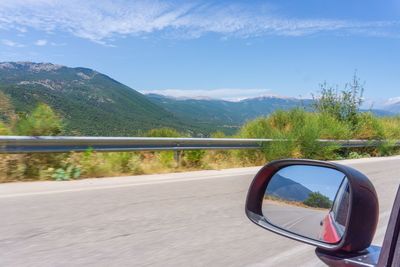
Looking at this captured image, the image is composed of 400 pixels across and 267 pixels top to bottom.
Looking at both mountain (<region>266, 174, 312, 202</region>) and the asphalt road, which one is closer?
mountain (<region>266, 174, 312, 202</region>)

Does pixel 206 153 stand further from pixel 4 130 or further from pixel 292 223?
pixel 292 223

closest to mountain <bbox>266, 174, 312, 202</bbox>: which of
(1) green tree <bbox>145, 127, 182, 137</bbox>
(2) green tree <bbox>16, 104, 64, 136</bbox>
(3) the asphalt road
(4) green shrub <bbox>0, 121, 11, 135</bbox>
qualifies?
(3) the asphalt road

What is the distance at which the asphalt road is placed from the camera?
14.0 ft

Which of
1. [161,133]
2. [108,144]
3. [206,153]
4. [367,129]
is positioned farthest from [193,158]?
[367,129]

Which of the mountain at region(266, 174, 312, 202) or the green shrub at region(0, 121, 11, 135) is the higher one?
the green shrub at region(0, 121, 11, 135)

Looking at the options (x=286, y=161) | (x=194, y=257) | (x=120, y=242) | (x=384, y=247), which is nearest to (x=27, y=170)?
(x=120, y=242)

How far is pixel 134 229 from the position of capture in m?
5.16

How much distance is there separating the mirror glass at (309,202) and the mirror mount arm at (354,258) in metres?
0.06

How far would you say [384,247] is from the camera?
1500 millimetres

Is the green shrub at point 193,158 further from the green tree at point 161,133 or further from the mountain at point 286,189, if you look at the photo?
the mountain at point 286,189

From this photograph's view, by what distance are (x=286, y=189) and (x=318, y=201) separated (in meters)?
0.25

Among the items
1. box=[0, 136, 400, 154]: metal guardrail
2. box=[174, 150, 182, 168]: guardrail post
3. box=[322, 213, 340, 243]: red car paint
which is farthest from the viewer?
box=[174, 150, 182, 168]: guardrail post

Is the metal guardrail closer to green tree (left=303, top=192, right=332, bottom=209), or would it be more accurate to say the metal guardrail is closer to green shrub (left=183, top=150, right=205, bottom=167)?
green shrub (left=183, top=150, right=205, bottom=167)

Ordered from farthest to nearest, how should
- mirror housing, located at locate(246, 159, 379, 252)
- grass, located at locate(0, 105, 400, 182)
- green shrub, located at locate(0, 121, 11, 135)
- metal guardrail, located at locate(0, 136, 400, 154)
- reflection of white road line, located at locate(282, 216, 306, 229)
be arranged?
1. green shrub, located at locate(0, 121, 11, 135)
2. grass, located at locate(0, 105, 400, 182)
3. metal guardrail, located at locate(0, 136, 400, 154)
4. reflection of white road line, located at locate(282, 216, 306, 229)
5. mirror housing, located at locate(246, 159, 379, 252)
